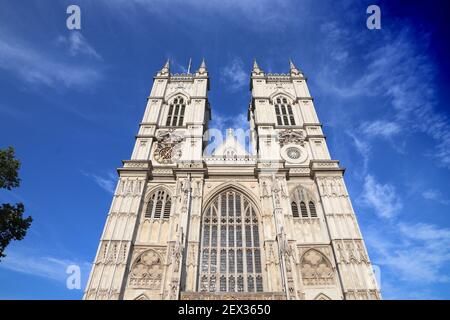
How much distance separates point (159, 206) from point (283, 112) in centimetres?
1644

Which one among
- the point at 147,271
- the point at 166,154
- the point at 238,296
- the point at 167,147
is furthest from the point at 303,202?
the point at 167,147

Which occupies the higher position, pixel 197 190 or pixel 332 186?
pixel 332 186

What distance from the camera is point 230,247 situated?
19.2m

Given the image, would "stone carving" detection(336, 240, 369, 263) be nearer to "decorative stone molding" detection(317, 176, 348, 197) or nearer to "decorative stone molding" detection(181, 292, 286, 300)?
"decorative stone molding" detection(317, 176, 348, 197)

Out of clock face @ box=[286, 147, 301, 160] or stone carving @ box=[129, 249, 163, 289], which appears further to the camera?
clock face @ box=[286, 147, 301, 160]

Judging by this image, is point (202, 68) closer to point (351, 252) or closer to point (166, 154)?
point (166, 154)

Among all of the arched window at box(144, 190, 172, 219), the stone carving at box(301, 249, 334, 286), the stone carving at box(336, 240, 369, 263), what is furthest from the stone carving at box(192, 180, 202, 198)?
the stone carving at box(336, 240, 369, 263)

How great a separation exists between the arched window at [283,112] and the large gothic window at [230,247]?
33.2 feet

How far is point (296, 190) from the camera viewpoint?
22.1 m

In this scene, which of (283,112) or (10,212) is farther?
(283,112)

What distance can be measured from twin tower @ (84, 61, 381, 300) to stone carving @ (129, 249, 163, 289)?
0.06m

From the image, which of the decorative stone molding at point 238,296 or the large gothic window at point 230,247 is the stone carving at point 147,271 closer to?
the large gothic window at point 230,247

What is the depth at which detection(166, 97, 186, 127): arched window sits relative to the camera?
92.3 ft
